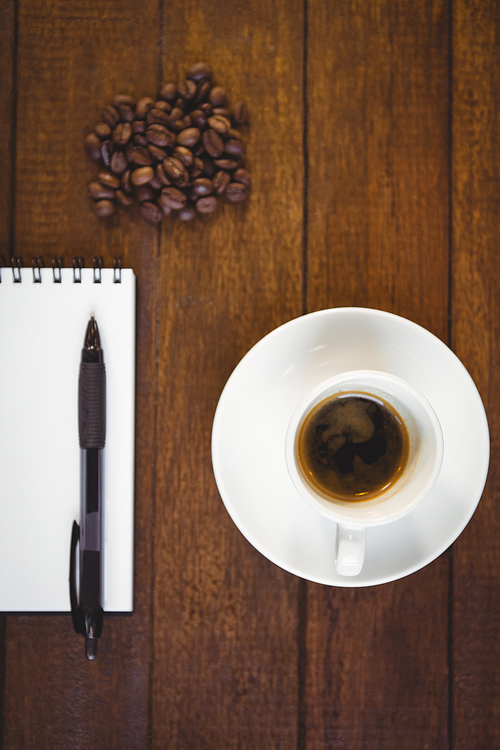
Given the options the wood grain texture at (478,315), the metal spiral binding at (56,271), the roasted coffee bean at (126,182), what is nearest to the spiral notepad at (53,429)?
the metal spiral binding at (56,271)

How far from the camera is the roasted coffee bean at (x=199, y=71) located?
2.19 feet

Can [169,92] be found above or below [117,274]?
above

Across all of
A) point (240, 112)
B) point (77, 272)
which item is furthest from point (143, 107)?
point (77, 272)

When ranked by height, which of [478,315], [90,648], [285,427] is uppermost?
[478,315]

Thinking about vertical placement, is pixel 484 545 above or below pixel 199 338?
below

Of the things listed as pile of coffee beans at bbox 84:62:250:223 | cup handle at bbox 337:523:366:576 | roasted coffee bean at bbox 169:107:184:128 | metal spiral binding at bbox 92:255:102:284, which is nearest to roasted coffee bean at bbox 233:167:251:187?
pile of coffee beans at bbox 84:62:250:223

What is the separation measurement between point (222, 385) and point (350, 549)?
0.26m

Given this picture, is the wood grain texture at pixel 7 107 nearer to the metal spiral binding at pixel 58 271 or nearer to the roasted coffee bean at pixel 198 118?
the metal spiral binding at pixel 58 271

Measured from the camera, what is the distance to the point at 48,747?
27.0 inches

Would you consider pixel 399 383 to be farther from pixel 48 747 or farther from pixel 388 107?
pixel 48 747

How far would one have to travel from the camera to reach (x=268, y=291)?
690mm

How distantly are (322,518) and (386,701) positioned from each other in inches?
Answer: 11.3

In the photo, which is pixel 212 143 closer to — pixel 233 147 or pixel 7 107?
pixel 233 147

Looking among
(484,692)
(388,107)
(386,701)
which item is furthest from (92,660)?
(388,107)
